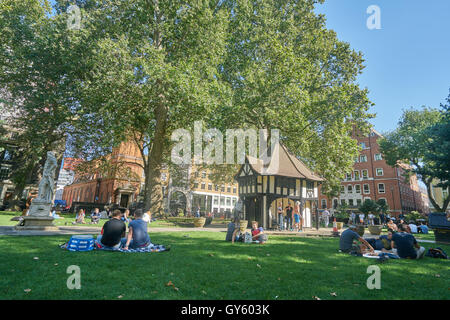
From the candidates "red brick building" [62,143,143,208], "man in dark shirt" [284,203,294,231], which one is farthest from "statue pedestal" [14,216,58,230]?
"red brick building" [62,143,143,208]

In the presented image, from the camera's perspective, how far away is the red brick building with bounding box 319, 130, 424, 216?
5262 centimetres

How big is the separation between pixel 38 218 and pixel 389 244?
15072 millimetres

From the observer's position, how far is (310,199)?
22.2 m

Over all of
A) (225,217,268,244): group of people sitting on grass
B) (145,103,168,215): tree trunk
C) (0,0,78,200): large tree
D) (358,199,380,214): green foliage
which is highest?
(0,0,78,200): large tree

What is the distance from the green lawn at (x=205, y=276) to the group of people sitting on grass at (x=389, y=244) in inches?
25.8

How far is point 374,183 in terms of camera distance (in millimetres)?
55562

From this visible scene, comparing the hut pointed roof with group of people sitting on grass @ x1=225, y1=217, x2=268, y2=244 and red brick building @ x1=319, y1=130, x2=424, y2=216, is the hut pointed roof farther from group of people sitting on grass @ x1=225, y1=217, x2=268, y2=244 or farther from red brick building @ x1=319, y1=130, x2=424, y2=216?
red brick building @ x1=319, y1=130, x2=424, y2=216

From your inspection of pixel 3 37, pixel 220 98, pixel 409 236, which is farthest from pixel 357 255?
pixel 3 37

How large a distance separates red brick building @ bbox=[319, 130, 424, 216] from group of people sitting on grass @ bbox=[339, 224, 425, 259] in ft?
155

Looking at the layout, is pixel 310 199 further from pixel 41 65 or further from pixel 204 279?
pixel 41 65

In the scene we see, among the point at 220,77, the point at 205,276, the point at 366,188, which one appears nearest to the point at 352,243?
the point at 205,276

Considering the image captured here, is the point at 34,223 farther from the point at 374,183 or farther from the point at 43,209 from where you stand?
the point at 374,183

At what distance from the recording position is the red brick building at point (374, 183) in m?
52.6

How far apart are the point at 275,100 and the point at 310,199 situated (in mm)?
9759
